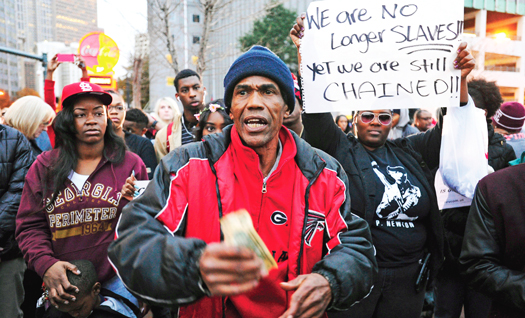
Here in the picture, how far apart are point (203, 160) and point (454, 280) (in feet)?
9.59

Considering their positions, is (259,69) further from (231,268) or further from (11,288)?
(11,288)

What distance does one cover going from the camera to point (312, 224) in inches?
73.9

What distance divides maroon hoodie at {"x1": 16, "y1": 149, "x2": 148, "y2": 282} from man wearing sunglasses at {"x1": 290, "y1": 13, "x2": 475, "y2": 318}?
161 cm

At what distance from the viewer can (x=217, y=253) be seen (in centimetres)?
142

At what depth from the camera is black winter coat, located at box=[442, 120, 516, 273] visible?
11.5ft

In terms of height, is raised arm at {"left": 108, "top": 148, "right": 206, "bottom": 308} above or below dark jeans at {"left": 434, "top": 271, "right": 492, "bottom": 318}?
above

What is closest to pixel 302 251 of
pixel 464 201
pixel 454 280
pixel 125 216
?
pixel 125 216

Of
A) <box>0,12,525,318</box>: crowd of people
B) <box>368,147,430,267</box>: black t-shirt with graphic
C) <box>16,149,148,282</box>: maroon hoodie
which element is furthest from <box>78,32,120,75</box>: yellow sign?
<box>368,147,430,267</box>: black t-shirt with graphic

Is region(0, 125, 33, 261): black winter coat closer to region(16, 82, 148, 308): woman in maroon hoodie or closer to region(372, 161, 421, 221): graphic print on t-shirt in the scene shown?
region(16, 82, 148, 308): woman in maroon hoodie

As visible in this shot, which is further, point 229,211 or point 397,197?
point 397,197

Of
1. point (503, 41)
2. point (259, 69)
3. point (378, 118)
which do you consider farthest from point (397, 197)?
point (503, 41)

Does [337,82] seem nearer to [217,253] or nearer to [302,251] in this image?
[302,251]

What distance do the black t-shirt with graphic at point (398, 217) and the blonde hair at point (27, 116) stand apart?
12.1ft

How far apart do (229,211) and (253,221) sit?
15 centimetres
